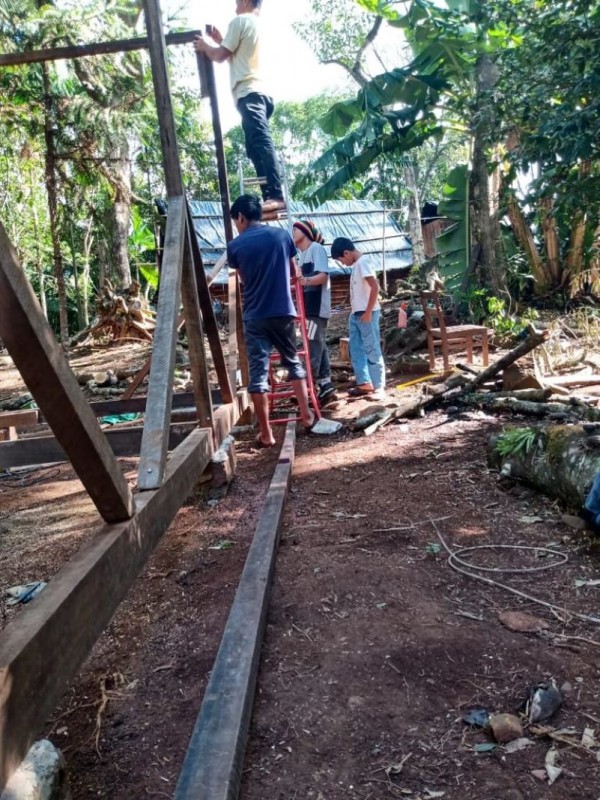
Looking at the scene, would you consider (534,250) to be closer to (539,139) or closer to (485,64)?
(485,64)

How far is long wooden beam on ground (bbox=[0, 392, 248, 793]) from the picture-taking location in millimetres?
1255

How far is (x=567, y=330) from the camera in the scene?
9391 mm

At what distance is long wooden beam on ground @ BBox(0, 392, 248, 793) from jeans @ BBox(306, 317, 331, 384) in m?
4.63

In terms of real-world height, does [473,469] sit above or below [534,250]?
below

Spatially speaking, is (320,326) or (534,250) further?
(534,250)

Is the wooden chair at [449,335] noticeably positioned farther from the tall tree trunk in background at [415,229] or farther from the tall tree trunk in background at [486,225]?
the tall tree trunk in background at [415,229]

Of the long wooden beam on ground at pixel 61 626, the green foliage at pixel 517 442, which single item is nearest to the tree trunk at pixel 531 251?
the green foliage at pixel 517 442

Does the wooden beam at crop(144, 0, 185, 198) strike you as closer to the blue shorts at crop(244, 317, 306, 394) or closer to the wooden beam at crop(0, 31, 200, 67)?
the wooden beam at crop(0, 31, 200, 67)

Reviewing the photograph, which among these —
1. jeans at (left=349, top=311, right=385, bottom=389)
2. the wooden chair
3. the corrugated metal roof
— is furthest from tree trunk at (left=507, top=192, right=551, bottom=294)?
jeans at (left=349, top=311, right=385, bottom=389)

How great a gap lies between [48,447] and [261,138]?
3.30 meters

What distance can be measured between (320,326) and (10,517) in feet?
11.5

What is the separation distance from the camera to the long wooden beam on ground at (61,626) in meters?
1.25

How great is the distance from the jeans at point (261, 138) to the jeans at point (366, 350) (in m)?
1.54

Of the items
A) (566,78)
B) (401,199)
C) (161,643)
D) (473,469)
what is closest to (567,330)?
(566,78)
